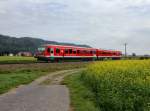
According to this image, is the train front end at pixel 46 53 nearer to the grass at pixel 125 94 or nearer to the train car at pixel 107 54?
the train car at pixel 107 54

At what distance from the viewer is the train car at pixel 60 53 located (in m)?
59.8

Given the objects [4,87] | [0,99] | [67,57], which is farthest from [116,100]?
[67,57]

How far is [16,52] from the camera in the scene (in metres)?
162

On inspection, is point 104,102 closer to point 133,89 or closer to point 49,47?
point 133,89

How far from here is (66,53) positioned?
64.0 metres

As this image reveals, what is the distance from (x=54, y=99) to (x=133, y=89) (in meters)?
4.88

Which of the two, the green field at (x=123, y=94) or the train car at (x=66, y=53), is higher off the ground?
the train car at (x=66, y=53)

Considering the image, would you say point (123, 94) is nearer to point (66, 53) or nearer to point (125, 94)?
point (125, 94)

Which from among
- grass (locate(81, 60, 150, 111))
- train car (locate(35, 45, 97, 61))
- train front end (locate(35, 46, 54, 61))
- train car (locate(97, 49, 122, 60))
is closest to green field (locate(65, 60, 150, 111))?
grass (locate(81, 60, 150, 111))

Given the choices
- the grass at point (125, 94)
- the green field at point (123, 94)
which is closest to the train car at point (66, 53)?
the green field at point (123, 94)

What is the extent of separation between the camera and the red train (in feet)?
196

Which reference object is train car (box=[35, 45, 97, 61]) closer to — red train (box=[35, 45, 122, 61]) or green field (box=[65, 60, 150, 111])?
red train (box=[35, 45, 122, 61])

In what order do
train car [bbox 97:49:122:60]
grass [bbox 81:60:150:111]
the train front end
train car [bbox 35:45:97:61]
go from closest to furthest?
grass [bbox 81:60:150:111]
the train front end
train car [bbox 35:45:97:61]
train car [bbox 97:49:122:60]

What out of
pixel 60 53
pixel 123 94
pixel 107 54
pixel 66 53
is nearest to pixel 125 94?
pixel 123 94
